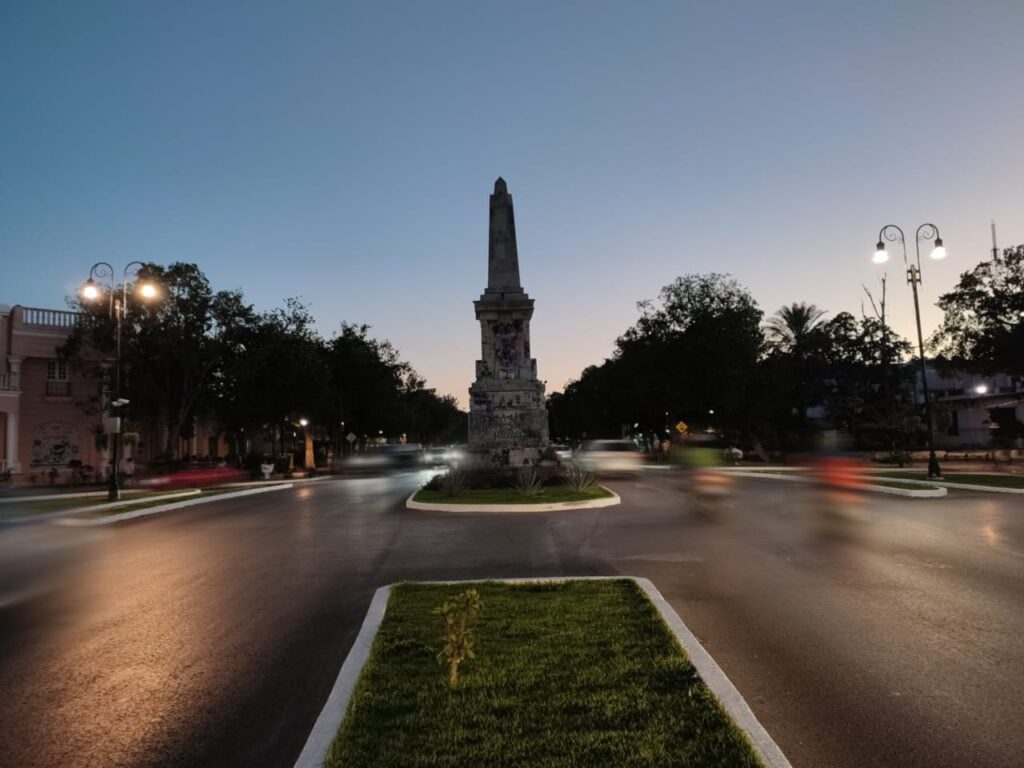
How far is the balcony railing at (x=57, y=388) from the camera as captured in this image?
37.1 meters

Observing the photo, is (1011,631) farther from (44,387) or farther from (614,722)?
(44,387)

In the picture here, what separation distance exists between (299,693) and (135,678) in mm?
1463

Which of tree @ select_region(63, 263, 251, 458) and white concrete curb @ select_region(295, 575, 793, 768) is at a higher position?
tree @ select_region(63, 263, 251, 458)

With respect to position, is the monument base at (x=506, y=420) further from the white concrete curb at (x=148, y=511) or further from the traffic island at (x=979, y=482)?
the traffic island at (x=979, y=482)

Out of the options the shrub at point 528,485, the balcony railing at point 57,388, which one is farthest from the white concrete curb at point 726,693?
the balcony railing at point 57,388

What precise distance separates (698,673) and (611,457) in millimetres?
33104

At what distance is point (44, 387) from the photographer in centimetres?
3694

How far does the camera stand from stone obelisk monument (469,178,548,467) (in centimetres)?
2752

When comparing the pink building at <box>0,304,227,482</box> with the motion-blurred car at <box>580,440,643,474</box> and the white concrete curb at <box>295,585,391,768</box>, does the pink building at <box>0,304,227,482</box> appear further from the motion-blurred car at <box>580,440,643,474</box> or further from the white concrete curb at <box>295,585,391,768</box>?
the white concrete curb at <box>295,585,391,768</box>

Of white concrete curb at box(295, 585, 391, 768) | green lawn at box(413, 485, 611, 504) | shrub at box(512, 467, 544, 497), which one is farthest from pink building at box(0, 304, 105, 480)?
white concrete curb at box(295, 585, 391, 768)

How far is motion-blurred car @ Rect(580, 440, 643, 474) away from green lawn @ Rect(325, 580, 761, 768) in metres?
30.4

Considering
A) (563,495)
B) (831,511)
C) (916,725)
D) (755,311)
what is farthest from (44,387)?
(755,311)

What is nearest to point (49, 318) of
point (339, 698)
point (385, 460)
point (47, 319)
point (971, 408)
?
point (47, 319)

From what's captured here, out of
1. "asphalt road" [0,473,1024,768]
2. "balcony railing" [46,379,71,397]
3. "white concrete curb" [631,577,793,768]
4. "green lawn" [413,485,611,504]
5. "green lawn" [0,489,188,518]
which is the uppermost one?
"balcony railing" [46,379,71,397]
